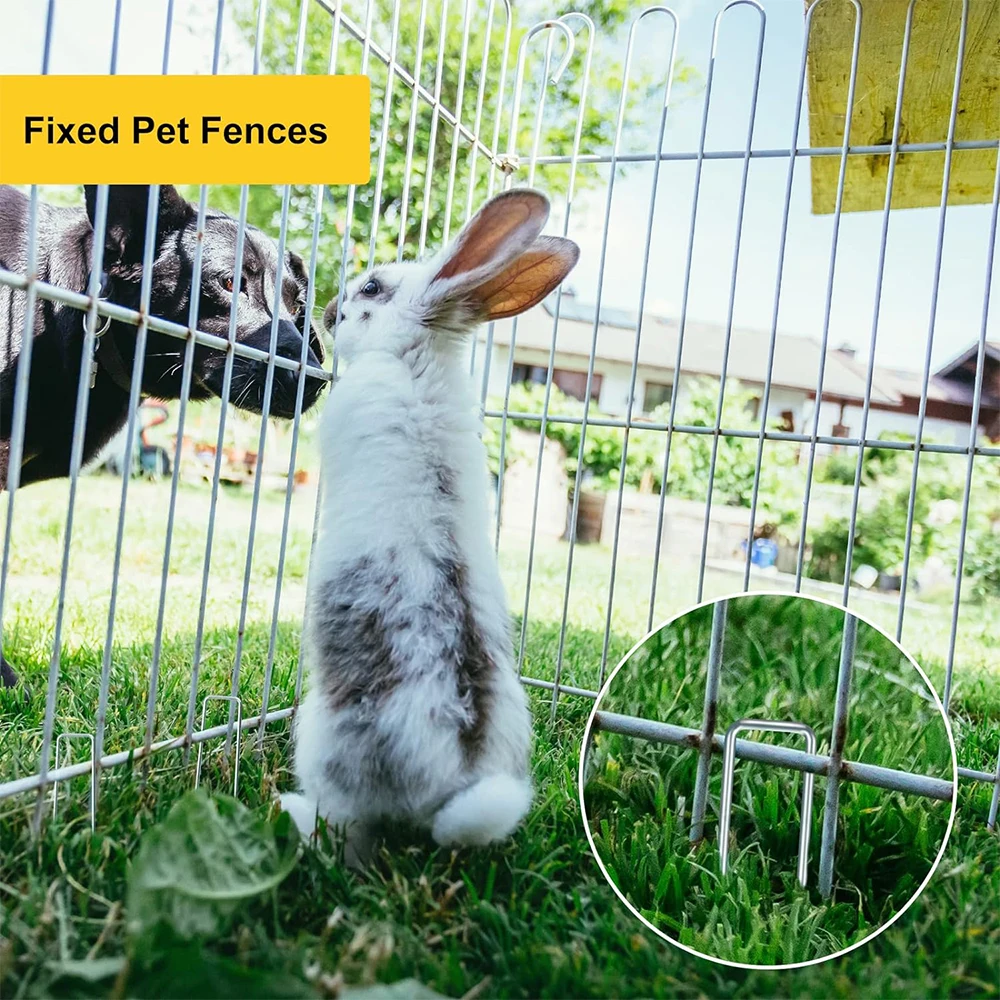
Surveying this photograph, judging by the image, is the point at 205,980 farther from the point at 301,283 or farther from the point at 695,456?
the point at 695,456

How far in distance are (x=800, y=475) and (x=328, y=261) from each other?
19.6 ft

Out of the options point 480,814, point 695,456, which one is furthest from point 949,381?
point 480,814

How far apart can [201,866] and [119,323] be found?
1.72 meters

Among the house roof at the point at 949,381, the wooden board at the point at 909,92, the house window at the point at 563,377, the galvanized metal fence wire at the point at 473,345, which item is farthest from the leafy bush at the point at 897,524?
the galvanized metal fence wire at the point at 473,345

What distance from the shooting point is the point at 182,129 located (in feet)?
6.63

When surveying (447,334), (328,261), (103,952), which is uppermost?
(328,261)

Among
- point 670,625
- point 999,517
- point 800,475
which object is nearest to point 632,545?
point 800,475

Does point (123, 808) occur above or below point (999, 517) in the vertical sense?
below

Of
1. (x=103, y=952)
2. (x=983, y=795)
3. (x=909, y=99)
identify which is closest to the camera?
(x=103, y=952)

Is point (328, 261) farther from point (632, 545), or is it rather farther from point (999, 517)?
point (999, 517)

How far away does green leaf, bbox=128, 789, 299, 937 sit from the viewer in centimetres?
126

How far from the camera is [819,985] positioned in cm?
132

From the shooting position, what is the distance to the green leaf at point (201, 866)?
1.26 m

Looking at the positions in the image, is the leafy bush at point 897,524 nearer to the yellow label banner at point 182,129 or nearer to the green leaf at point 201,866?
the yellow label banner at point 182,129
